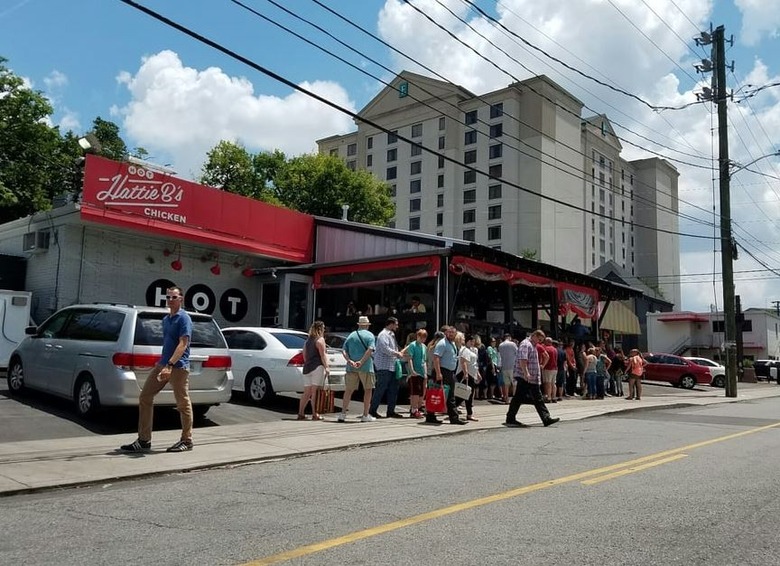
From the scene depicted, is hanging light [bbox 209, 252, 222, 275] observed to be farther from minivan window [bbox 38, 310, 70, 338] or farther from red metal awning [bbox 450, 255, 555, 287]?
minivan window [bbox 38, 310, 70, 338]

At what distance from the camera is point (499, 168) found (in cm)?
8056

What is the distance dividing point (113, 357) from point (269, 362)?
3740mm

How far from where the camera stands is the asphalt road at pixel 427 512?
4570mm

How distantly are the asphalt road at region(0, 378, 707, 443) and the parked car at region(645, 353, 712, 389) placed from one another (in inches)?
970

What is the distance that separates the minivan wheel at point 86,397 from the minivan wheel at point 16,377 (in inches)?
86.2

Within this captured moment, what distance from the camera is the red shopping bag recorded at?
11781 mm

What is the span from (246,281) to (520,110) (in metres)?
65.7

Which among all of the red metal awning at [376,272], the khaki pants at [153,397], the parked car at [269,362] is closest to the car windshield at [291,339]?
the parked car at [269,362]

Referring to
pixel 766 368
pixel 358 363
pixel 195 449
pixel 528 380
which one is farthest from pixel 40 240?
pixel 766 368

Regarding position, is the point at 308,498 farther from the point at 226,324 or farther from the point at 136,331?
the point at 226,324

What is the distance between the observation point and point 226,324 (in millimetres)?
19078

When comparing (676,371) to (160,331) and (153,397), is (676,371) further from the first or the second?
(153,397)

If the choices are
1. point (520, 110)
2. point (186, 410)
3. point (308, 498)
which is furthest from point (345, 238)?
point (520, 110)

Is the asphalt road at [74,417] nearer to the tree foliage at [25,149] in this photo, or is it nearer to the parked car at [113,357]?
the parked car at [113,357]
